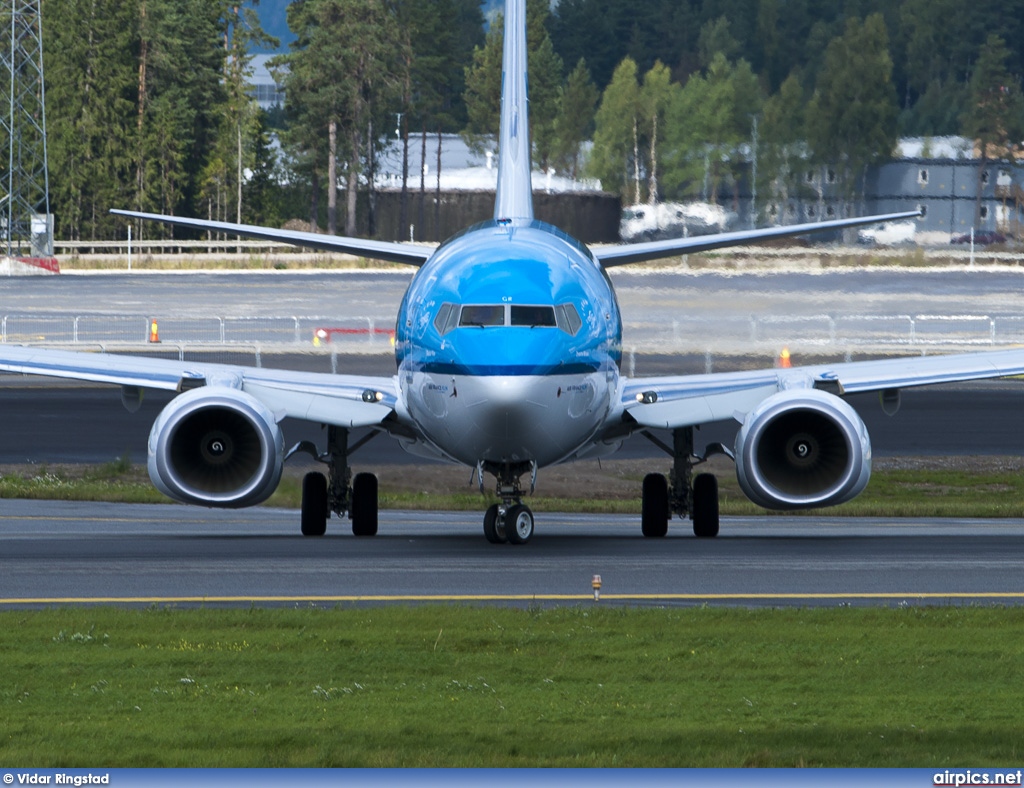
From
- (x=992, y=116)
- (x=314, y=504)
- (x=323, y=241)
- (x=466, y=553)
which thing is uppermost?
(x=992, y=116)

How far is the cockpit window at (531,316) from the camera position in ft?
73.5

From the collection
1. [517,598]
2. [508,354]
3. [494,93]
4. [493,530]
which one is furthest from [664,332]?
[517,598]

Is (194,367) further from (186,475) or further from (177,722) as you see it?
(177,722)

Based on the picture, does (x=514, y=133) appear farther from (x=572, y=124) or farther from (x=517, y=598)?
(x=572, y=124)

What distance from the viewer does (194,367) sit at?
26188 millimetres

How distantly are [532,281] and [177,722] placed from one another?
36.0ft

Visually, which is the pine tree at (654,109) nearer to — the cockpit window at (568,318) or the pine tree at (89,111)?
the pine tree at (89,111)

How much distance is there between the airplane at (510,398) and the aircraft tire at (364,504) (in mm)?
24

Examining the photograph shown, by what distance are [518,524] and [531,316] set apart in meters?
3.08

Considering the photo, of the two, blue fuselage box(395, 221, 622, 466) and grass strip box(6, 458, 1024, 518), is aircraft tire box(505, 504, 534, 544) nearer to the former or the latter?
blue fuselage box(395, 221, 622, 466)

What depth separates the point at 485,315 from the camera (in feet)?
73.7

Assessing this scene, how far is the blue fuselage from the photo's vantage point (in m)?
22.0

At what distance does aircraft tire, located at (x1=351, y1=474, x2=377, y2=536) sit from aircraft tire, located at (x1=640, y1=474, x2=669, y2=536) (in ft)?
12.2

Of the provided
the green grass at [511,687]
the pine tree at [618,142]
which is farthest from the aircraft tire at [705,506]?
the pine tree at [618,142]
